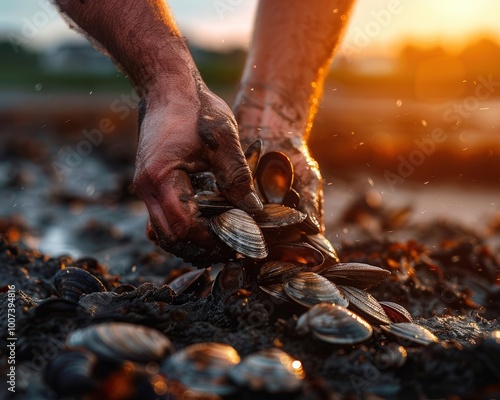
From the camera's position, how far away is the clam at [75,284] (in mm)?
3982

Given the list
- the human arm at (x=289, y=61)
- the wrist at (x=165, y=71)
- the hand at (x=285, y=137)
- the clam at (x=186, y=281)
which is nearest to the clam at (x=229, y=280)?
the clam at (x=186, y=281)

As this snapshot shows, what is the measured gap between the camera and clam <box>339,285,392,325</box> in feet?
11.0

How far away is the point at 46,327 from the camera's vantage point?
10.1ft

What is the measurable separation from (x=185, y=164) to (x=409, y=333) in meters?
1.60

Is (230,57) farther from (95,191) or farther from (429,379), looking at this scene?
(429,379)

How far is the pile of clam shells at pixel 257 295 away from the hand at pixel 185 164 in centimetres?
12

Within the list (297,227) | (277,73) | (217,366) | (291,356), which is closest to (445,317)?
(297,227)

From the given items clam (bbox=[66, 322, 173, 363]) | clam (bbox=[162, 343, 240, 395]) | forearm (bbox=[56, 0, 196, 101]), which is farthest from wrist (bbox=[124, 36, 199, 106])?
clam (bbox=[162, 343, 240, 395])

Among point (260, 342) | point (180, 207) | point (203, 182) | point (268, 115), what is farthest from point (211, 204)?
Result: point (268, 115)

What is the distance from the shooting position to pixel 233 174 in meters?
3.47

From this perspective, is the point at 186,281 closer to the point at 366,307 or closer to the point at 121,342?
the point at 366,307

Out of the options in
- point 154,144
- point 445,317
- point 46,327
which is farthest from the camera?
point 445,317

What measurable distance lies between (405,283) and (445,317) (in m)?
0.59

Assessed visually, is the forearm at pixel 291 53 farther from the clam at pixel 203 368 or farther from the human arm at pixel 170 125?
the clam at pixel 203 368
